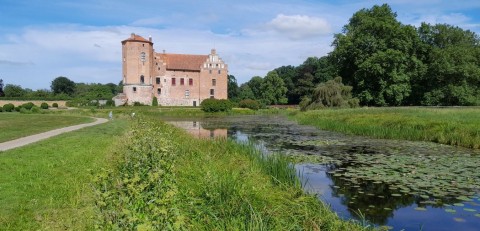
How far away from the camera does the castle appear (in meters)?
63.2

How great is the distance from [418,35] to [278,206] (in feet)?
154

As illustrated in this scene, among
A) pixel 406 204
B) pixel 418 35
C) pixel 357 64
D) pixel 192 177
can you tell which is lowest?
pixel 406 204

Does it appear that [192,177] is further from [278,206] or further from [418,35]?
[418,35]

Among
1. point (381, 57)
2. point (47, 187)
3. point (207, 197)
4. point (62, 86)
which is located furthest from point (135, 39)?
point (207, 197)

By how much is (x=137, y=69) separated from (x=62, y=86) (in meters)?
52.2

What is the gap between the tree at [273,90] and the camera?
7666cm

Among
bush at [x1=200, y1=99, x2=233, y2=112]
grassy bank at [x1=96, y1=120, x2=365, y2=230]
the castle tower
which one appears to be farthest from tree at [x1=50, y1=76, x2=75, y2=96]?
grassy bank at [x1=96, y1=120, x2=365, y2=230]

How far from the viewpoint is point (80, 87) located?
10988 cm

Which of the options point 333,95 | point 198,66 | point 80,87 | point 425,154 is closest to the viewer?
point 425,154

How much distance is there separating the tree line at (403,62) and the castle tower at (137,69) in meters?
29.1

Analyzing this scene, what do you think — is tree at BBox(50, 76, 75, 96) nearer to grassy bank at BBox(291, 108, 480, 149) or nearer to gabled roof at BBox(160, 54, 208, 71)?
gabled roof at BBox(160, 54, 208, 71)

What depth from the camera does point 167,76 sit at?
68.2 m

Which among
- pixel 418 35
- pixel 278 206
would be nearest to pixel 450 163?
pixel 278 206

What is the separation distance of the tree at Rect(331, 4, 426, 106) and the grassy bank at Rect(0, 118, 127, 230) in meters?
37.2
